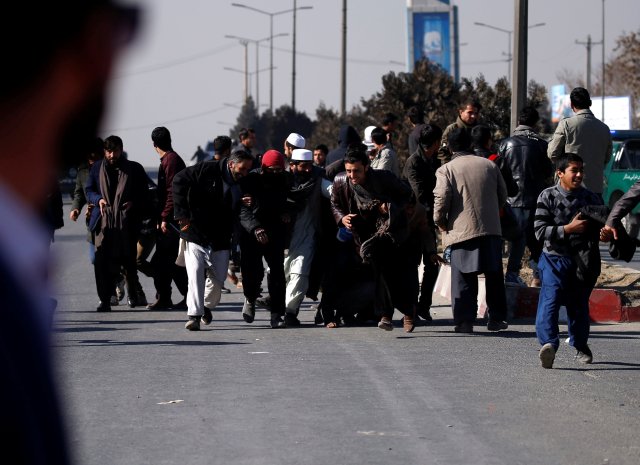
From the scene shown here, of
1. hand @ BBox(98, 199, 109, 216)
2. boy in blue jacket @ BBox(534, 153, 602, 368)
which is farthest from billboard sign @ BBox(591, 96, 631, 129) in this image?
boy in blue jacket @ BBox(534, 153, 602, 368)

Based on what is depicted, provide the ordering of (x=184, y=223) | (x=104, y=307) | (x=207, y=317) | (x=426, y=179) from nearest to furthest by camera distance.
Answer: (x=184, y=223)
(x=207, y=317)
(x=426, y=179)
(x=104, y=307)

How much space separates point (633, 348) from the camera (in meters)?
10.0

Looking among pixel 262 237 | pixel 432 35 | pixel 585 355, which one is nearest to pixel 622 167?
pixel 262 237

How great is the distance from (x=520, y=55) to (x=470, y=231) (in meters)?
5.72

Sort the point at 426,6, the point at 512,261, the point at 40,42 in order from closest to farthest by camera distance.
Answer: the point at 40,42, the point at 512,261, the point at 426,6

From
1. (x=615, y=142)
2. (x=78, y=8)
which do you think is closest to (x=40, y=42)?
(x=78, y=8)

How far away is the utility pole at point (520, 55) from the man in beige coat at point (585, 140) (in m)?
2.99

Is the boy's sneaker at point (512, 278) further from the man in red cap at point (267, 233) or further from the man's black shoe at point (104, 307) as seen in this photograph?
the man's black shoe at point (104, 307)

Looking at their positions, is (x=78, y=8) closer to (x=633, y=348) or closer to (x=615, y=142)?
(x=633, y=348)

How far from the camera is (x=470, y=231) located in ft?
35.9

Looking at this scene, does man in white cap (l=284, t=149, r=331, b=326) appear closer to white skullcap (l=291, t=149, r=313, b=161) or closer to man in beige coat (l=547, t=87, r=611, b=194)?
white skullcap (l=291, t=149, r=313, b=161)

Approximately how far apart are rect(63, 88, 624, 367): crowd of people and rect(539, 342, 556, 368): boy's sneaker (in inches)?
67.5

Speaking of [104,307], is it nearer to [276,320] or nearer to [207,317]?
[207,317]

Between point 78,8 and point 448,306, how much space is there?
502 inches
